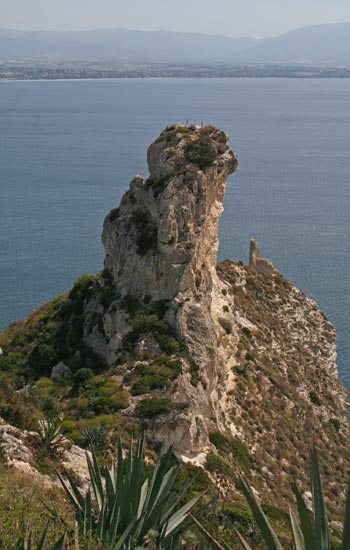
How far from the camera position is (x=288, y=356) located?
31.1 meters

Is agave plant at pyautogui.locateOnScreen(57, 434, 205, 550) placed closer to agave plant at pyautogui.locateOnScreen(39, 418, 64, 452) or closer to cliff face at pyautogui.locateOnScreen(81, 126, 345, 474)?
agave plant at pyautogui.locateOnScreen(39, 418, 64, 452)

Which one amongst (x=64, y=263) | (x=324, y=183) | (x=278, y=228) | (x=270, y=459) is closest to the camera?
(x=270, y=459)

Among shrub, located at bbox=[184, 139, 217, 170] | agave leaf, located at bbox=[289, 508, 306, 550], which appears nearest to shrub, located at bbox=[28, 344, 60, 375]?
shrub, located at bbox=[184, 139, 217, 170]

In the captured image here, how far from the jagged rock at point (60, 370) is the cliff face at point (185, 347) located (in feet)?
Answer: 1.07

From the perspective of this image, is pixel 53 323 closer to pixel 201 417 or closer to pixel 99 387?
pixel 99 387

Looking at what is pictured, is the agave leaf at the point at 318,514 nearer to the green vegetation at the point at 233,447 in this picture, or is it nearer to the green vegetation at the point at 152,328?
the green vegetation at the point at 233,447

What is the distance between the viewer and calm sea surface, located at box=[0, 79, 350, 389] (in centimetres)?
5441

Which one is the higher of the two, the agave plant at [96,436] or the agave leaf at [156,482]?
the agave leaf at [156,482]

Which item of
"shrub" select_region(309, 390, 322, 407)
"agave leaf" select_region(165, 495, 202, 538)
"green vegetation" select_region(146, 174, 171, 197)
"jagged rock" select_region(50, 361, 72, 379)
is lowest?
"shrub" select_region(309, 390, 322, 407)

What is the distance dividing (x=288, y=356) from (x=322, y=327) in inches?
256

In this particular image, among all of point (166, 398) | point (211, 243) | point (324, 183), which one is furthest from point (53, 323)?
point (324, 183)

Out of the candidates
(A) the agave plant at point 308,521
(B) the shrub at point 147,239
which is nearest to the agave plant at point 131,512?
(A) the agave plant at point 308,521

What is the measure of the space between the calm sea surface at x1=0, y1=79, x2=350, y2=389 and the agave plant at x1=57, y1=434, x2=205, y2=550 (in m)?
30.4

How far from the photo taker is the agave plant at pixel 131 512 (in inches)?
351
